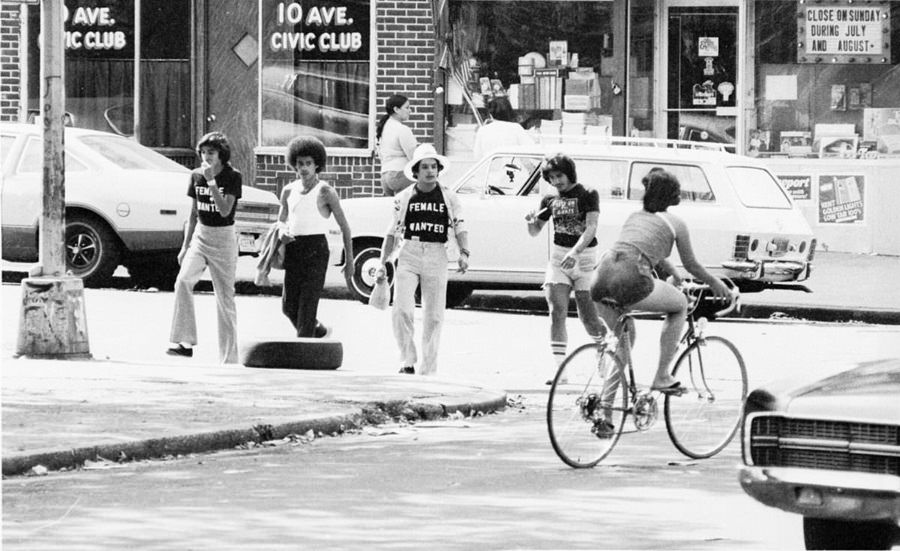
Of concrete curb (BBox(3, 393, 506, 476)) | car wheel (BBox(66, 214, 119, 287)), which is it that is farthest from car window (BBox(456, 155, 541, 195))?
concrete curb (BBox(3, 393, 506, 476))

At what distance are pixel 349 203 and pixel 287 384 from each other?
6.34 metres

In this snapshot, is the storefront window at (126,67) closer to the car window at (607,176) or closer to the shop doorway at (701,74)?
the shop doorway at (701,74)

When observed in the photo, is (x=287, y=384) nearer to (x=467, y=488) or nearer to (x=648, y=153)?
(x=467, y=488)

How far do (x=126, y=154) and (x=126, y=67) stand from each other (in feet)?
19.2

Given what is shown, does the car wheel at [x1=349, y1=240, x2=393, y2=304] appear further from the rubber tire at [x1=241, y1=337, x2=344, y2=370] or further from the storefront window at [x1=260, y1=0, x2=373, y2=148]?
the storefront window at [x1=260, y1=0, x2=373, y2=148]

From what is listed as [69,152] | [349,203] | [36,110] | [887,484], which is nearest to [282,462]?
[887,484]

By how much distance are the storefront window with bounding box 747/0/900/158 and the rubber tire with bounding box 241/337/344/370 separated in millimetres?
11538

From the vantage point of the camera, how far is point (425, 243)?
12.9 metres

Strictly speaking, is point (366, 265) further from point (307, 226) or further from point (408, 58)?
point (408, 58)

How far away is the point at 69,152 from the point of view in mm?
19531

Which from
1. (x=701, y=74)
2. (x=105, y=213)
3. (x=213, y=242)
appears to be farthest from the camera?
(x=701, y=74)

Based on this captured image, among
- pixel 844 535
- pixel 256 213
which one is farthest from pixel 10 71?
pixel 844 535

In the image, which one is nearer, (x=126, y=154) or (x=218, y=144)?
(x=218, y=144)

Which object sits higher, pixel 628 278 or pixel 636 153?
pixel 636 153
